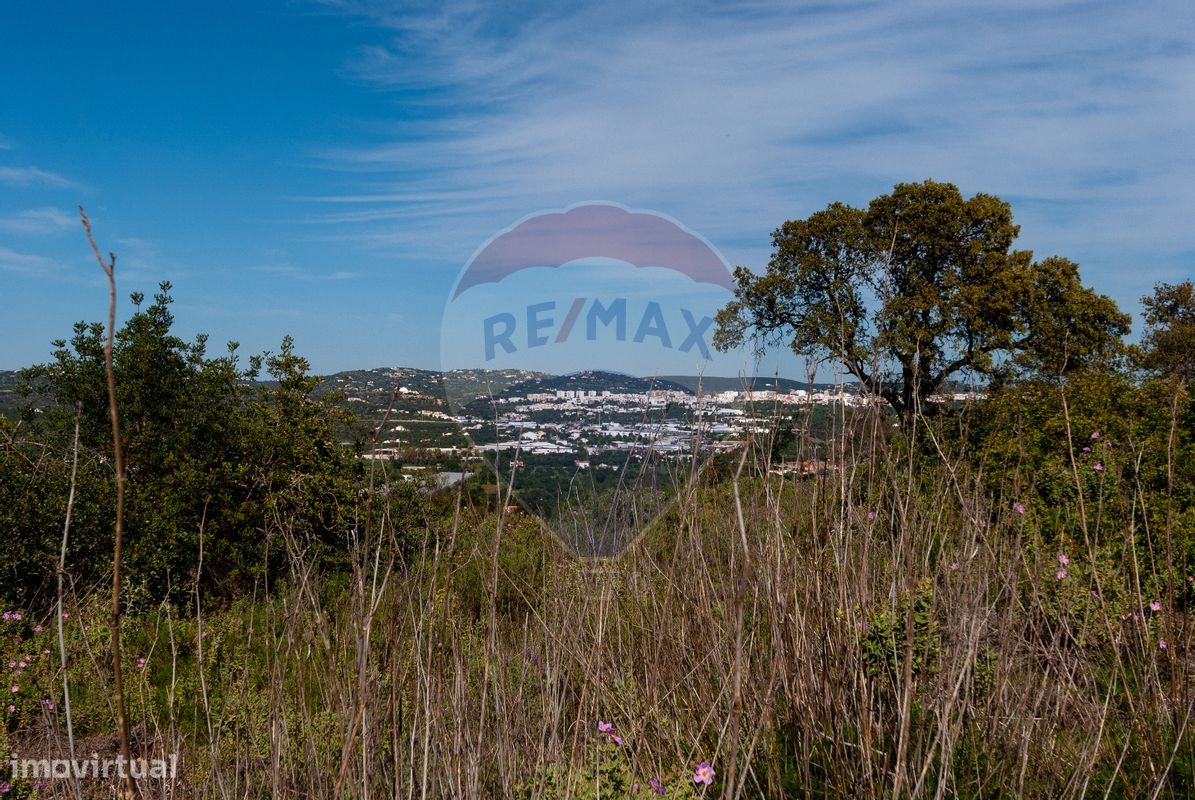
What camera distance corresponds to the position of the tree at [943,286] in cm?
1673

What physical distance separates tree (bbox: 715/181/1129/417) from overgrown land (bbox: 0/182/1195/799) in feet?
26.8

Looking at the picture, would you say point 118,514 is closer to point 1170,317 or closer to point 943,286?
point 943,286

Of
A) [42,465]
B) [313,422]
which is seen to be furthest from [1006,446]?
[42,465]

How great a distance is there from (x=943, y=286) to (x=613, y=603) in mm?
16537

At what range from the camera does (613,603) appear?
3.13m

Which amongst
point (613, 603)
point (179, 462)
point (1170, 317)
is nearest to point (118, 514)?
point (613, 603)

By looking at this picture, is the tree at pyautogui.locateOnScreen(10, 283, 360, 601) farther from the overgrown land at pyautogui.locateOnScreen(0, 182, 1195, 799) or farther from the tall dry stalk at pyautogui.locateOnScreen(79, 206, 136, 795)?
the tall dry stalk at pyautogui.locateOnScreen(79, 206, 136, 795)

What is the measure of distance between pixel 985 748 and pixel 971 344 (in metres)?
16.6

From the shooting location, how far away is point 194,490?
7039 mm

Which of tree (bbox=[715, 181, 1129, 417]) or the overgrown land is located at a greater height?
tree (bbox=[715, 181, 1129, 417])

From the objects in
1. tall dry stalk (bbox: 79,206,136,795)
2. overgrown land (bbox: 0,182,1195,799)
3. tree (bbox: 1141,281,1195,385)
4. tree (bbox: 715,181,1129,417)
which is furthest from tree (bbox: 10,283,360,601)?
tree (bbox: 1141,281,1195,385)

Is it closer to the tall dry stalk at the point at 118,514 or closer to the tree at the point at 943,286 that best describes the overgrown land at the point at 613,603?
the tall dry stalk at the point at 118,514

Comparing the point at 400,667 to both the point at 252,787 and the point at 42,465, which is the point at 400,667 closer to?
the point at 252,787

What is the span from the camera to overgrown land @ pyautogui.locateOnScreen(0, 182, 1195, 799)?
6.48 feet
